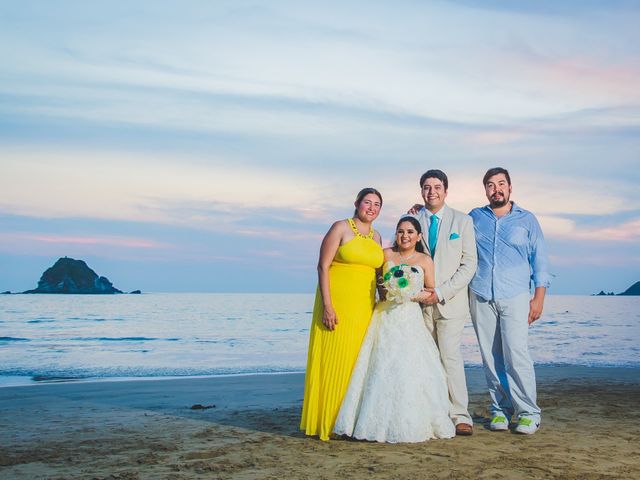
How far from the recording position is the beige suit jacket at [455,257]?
230 inches

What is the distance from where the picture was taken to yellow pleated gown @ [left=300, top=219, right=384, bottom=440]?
5.68m

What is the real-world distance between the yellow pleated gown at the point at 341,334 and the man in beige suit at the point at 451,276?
56 centimetres

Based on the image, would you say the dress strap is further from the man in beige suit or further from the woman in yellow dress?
the man in beige suit

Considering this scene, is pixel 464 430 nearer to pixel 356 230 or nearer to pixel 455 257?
pixel 455 257

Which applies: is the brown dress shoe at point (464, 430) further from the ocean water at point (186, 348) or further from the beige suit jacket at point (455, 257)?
the ocean water at point (186, 348)

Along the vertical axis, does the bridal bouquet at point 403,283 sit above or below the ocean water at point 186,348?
above

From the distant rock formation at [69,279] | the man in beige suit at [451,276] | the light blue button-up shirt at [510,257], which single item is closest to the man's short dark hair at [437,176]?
the man in beige suit at [451,276]

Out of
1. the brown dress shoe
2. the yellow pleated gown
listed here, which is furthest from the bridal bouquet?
the brown dress shoe

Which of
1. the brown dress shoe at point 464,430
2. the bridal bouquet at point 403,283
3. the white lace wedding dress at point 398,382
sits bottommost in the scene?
the brown dress shoe at point 464,430

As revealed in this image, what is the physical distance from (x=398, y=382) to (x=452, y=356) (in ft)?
2.26

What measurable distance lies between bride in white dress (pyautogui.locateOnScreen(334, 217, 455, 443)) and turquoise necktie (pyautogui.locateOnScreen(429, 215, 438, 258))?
0.67ft

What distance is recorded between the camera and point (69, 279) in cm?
10994

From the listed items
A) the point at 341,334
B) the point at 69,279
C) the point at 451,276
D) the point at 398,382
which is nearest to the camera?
the point at 398,382

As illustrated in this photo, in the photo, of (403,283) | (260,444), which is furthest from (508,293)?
(260,444)
